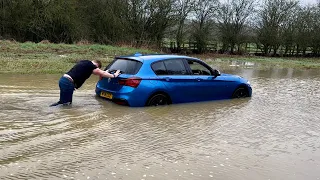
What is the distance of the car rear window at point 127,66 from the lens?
8.88 metres

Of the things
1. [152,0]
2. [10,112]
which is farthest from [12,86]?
[152,0]

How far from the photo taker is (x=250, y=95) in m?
11.4

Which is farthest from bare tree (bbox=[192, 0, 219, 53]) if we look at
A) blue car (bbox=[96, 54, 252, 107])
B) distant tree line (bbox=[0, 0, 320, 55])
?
blue car (bbox=[96, 54, 252, 107])

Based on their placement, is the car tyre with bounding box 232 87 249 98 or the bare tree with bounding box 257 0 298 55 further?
the bare tree with bounding box 257 0 298 55

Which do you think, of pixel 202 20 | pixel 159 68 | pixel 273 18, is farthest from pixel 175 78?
pixel 273 18

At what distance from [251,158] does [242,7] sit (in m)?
41.2

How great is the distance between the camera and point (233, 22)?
1721 inches

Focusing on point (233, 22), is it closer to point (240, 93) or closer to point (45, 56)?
point (45, 56)

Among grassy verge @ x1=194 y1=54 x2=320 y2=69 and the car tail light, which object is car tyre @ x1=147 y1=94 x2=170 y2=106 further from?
grassy verge @ x1=194 y1=54 x2=320 y2=69

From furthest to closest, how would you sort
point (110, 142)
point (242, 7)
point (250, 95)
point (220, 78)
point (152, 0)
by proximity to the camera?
point (242, 7) < point (152, 0) < point (250, 95) < point (220, 78) < point (110, 142)

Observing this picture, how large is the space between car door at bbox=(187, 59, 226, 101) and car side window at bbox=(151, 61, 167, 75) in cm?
86

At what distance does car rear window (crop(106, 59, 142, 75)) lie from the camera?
888 cm

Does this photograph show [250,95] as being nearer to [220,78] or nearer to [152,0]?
[220,78]

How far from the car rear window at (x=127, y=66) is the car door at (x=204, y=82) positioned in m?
1.59
